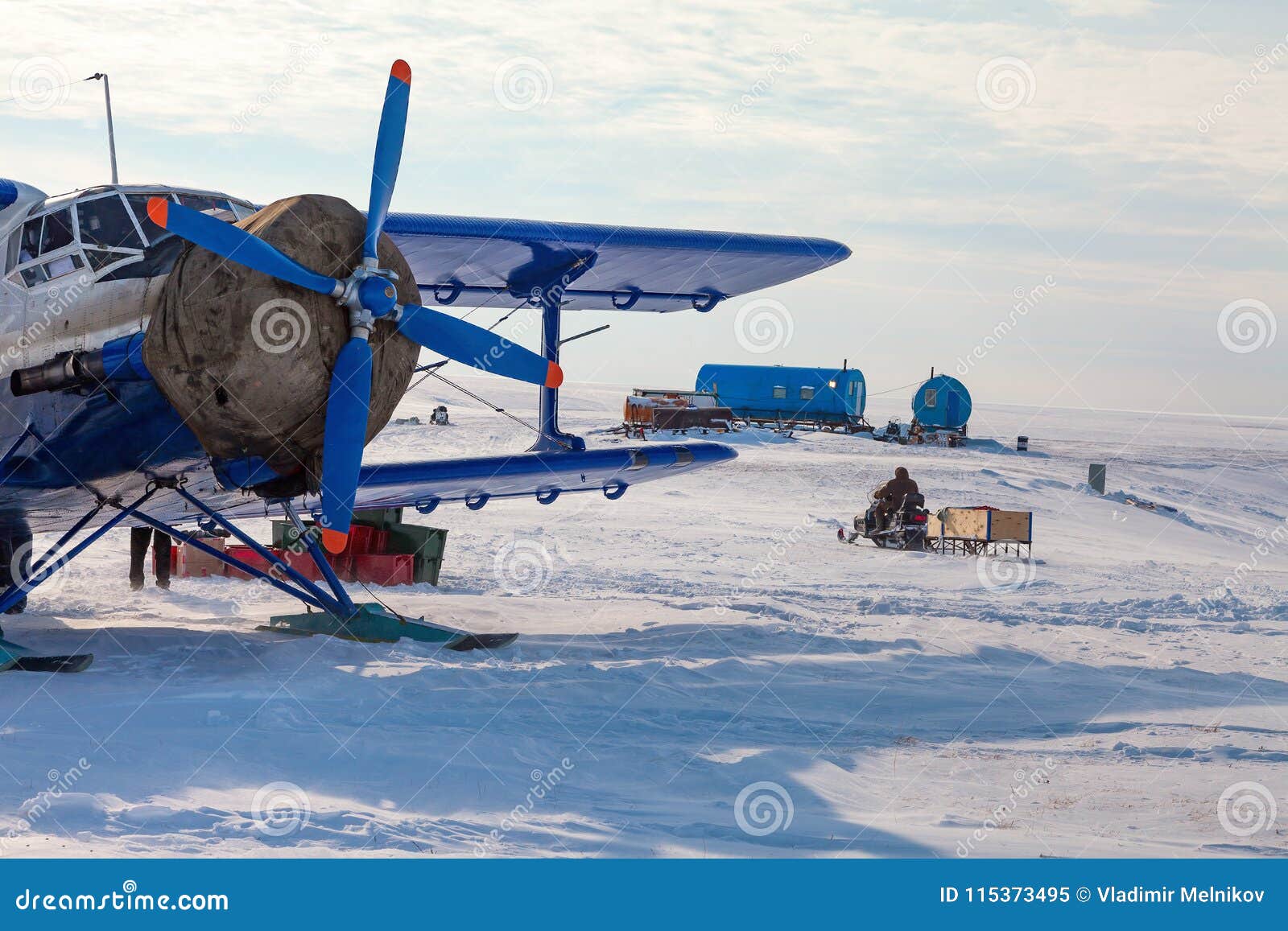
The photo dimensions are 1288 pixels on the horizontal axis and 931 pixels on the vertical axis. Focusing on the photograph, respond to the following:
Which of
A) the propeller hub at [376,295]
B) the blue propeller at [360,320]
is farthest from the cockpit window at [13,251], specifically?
the propeller hub at [376,295]

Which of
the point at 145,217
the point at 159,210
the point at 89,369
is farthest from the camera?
the point at 145,217

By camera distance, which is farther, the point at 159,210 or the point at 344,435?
the point at 344,435

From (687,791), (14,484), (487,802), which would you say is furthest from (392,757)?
(14,484)

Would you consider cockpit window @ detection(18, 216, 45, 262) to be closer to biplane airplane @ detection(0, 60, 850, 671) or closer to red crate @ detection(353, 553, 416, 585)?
biplane airplane @ detection(0, 60, 850, 671)

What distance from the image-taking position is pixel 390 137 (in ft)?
26.2

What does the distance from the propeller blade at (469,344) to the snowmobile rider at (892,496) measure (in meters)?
12.4

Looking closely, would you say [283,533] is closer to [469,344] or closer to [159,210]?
[469,344]

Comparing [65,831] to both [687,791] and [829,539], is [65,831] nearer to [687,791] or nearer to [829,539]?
[687,791]

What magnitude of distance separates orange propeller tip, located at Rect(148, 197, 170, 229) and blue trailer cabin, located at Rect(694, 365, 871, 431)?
40.8m

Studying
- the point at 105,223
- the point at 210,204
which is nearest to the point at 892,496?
the point at 210,204

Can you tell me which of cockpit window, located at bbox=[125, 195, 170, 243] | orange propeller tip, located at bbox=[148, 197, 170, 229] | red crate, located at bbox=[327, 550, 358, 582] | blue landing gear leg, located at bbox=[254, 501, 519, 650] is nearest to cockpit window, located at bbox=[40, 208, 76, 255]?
cockpit window, located at bbox=[125, 195, 170, 243]

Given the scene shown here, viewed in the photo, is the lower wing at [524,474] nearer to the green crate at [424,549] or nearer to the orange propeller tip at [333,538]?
the green crate at [424,549]

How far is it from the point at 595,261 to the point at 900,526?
8.40 m

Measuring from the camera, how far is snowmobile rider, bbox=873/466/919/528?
64.9 ft
